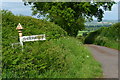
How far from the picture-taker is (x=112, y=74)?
934 centimetres

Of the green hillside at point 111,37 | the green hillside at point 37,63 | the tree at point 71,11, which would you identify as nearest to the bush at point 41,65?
the green hillside at point 37,63

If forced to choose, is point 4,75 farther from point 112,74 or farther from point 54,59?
point 112,74

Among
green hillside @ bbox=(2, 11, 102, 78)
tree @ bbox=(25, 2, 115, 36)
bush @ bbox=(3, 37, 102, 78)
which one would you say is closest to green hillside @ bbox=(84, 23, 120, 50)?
tree @ bbox=(25, 2, 115, 36)

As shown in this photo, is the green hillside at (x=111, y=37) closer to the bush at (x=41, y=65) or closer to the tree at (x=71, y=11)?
the tree at (x=71, y=11)

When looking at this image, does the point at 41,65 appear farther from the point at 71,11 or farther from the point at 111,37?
the point at 71,11

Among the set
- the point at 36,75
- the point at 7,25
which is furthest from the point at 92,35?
the point at 36,75

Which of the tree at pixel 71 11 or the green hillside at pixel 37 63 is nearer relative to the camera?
the green hillside at pixel 37 63

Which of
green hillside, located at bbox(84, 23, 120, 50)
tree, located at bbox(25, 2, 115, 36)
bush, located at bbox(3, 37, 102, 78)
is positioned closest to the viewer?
bush, located at bbox(3, 37, 102, 78)

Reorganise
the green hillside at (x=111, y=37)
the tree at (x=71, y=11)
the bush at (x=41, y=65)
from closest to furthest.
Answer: the bush at (x=41, y=65)
the green hillside at (x=111, y=37)
the tree at (x=71, y=11)

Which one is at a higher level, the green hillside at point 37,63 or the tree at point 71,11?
the tree at point 71,11

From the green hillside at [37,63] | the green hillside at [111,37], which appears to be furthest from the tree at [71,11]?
the green hillside at [37,63]

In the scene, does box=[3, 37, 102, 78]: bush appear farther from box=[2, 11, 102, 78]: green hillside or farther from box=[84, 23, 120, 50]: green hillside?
box=[84, 23, 120, 50]: green hillside

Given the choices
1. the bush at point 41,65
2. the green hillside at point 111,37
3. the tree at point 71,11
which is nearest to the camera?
the bush at point 41,65

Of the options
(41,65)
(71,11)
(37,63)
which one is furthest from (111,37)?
(41,65)
